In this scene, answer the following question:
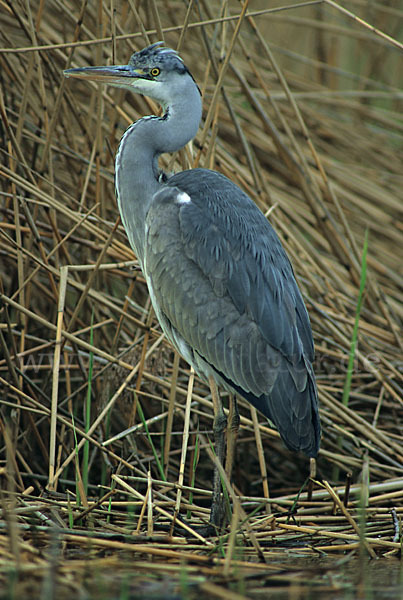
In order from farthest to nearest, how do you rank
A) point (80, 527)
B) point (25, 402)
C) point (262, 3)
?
point (262, 3), point (25, 402), point (80, 527)

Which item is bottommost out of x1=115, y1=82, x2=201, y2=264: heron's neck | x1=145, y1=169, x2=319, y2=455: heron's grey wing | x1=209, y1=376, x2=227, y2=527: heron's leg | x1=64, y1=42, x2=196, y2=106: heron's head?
x1=209, y1=376, x2=227, y2=527: heron's leg

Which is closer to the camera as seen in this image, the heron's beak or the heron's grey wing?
the heron's grey wing

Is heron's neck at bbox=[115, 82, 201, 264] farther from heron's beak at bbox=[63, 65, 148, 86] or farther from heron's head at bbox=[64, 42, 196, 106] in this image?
heron's beak at bbox=[63, 65, 148, 86]

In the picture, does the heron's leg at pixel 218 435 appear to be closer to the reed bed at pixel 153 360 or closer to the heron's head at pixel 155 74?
the reed bed at pixel 153 360

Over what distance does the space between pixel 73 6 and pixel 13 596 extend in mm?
3174

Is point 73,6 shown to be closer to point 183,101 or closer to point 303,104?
point 183,101

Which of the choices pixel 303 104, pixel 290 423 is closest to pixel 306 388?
pixel 290 423

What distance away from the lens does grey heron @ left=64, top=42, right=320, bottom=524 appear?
3143 millimetres

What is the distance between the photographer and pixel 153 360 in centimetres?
382

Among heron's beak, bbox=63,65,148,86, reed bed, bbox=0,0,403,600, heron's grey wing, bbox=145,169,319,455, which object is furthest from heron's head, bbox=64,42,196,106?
heron's grey wing, bbox=145,169,319,455

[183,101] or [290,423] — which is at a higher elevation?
[183,101]

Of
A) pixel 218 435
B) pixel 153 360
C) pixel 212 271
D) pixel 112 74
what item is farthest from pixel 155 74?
pixel 218 435

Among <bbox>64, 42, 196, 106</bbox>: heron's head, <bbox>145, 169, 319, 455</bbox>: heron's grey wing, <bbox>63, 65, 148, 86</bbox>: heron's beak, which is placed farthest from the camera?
<bbox>64, 42, 196, 106</bbox>: heron's head

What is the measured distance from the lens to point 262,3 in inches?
267
